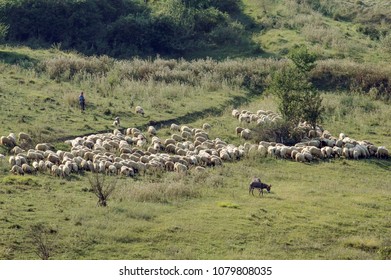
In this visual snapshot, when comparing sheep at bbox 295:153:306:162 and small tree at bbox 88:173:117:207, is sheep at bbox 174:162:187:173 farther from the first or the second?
sheep at bbox 295:153:306:162

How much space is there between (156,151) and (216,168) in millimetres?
3272

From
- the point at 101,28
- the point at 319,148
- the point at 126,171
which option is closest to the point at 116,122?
the point at 126,171

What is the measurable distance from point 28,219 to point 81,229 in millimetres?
1857

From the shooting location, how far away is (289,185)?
3359cm

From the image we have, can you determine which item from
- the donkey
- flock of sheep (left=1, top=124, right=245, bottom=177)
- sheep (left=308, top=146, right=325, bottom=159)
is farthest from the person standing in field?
the donkey

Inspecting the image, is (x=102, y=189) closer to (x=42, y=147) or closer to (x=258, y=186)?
(x=258, y=186)

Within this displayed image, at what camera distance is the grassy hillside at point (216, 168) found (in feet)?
86.3

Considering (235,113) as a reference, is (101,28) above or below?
below

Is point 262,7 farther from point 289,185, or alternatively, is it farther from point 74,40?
point 289,185

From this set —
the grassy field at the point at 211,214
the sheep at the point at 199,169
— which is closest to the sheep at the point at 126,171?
the grassy field at the point at 211,214

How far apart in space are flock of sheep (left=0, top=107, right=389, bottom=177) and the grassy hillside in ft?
1.70

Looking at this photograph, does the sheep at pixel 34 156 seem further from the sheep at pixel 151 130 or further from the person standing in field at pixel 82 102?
the person standing in field at pixel 82 102

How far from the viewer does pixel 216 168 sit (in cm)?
3506

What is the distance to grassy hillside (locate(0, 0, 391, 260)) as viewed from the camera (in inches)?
1035
